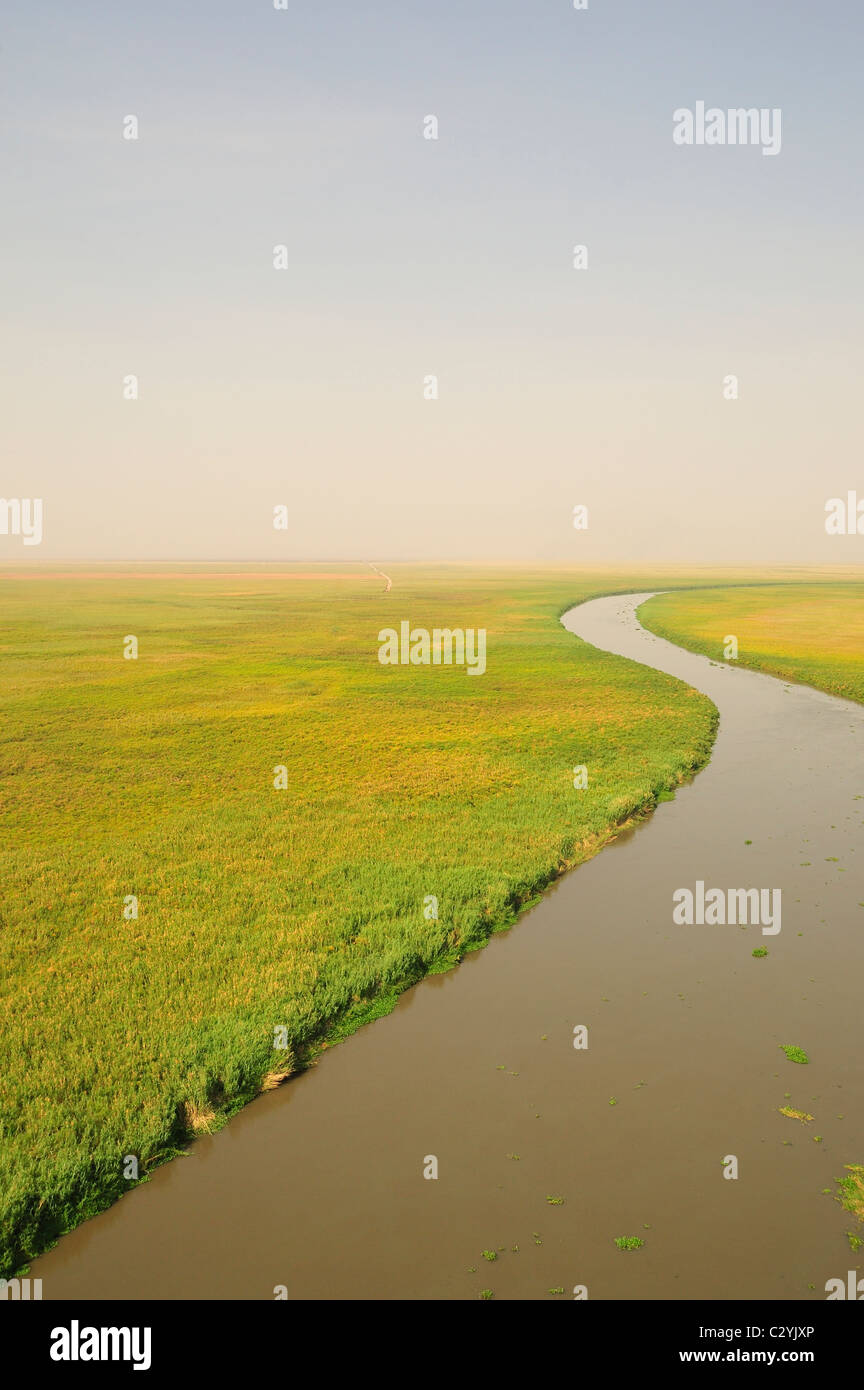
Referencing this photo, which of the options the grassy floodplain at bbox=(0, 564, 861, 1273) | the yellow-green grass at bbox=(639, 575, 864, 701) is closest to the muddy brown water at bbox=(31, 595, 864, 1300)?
the grassy floodplain at bbox=(0, 564, 861, 1273)

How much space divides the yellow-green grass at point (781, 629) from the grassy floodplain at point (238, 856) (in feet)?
41.7

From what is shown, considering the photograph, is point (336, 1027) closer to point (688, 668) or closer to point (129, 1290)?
point (129, 1290)

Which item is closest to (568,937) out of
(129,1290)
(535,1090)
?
(535,1090)

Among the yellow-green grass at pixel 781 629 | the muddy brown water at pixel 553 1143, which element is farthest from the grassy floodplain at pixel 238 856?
the yellow-green grass at pixel 781 629

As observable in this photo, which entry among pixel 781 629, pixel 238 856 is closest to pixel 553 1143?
pixel 238 856

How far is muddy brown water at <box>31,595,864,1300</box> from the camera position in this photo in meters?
8.52

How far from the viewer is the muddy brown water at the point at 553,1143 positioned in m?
8.52

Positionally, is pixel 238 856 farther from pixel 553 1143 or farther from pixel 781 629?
pixel 781 629

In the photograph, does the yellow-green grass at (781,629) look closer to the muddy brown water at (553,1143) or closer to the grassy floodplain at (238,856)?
the grassy floodplain at (238,856)

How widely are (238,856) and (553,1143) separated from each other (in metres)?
12.2

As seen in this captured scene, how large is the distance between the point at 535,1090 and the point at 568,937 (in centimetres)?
527

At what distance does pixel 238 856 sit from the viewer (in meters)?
19.8

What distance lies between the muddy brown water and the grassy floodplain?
2.83ft

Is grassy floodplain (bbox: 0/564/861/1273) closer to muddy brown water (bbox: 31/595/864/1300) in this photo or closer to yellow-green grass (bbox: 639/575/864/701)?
muddy brown water (bbox: 31/595/864/1300)
